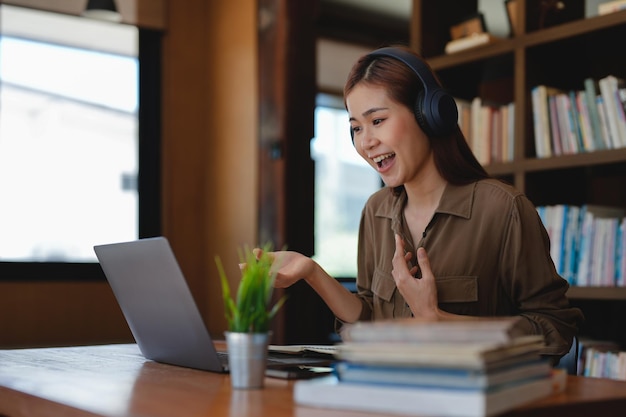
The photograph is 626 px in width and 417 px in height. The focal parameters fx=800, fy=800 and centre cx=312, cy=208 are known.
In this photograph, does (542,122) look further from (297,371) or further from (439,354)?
(439,354)

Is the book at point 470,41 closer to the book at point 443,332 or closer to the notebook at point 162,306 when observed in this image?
the notebook at point 162,306

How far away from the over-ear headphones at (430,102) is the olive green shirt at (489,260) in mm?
181

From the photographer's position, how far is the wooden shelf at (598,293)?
8.59 ft

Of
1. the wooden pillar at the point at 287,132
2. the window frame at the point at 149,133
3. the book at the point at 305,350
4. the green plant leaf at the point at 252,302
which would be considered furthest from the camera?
the window frame at the point at 149,133

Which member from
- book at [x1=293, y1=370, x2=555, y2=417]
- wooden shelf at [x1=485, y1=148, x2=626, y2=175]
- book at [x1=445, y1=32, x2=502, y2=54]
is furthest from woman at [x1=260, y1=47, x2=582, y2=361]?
book at [x1=445, y1=32, x2=502, y2=54]

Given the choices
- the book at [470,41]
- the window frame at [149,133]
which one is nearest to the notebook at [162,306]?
the book at [470,41]

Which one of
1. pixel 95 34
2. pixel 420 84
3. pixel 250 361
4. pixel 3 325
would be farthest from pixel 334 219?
pixel 250 361

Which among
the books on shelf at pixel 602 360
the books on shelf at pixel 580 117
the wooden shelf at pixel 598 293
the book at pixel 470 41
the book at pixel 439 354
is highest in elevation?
the book at pixel 470 41

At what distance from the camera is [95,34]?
4.21m

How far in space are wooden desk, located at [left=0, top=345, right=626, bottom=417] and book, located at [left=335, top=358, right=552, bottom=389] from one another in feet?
0.15

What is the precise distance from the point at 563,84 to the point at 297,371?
84.1 inches

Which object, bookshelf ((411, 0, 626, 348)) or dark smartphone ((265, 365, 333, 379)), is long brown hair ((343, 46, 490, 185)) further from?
bookshelf ((411, 0, 626, 348))

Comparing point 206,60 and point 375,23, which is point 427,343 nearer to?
point 206,60

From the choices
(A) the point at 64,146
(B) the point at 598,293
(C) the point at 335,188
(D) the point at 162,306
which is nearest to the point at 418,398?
(D) the point at 162,306
